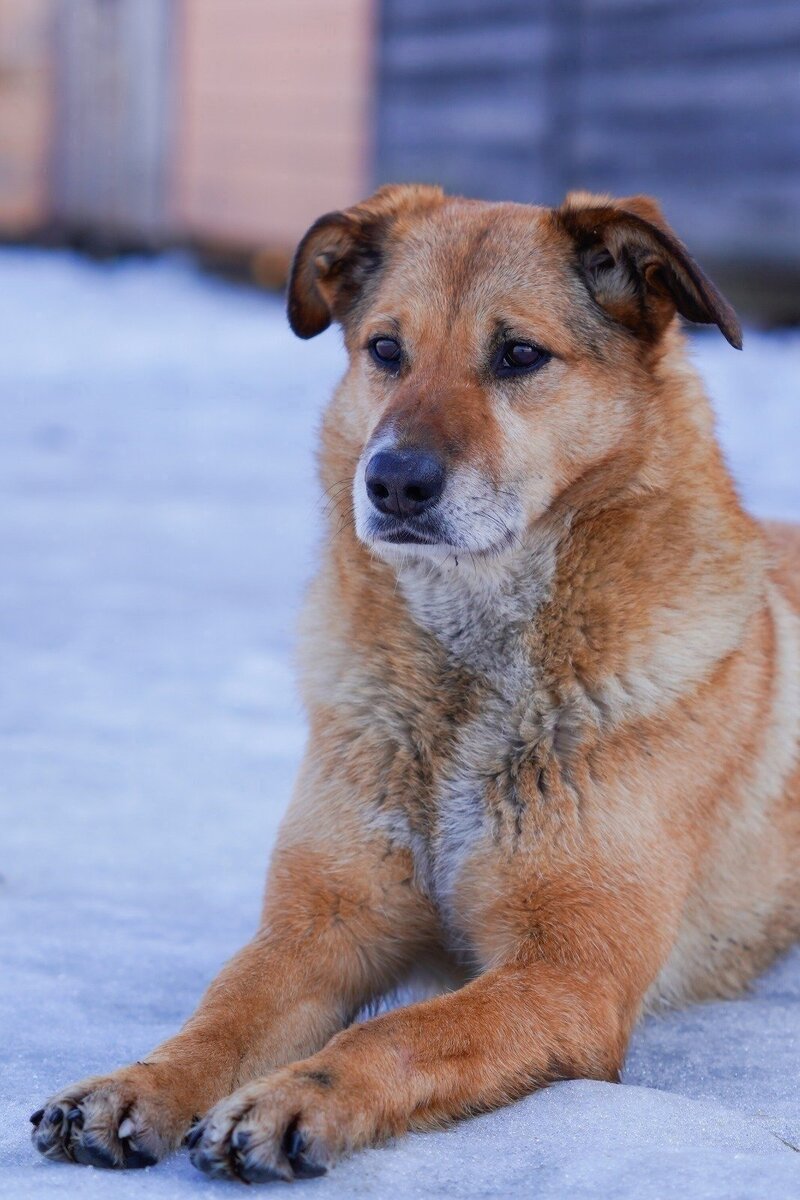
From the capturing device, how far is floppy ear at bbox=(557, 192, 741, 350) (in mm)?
3082

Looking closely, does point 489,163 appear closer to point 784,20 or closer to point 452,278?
point 784,20

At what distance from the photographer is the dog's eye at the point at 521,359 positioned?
3250 millimetres

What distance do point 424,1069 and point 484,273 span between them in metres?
1.66

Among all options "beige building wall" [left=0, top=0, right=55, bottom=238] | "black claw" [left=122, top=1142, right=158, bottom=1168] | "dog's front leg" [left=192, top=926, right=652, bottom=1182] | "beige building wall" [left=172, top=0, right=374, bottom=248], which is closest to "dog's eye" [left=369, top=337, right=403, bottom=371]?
"dog's front leg" [left=192, top=926, right=652, bottom=1182]

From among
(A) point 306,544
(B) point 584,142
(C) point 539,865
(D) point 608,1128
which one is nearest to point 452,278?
(C) point 539,865

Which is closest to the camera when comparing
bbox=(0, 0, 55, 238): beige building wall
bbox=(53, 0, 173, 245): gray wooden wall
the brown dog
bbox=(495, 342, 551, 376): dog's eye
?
the brown dog

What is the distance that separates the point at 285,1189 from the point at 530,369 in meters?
1.69

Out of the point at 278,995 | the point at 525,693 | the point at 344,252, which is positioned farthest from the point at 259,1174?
the point at 344,252

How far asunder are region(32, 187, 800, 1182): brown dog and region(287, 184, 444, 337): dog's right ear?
157 mm

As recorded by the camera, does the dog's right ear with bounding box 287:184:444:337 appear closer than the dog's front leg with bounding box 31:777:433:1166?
No

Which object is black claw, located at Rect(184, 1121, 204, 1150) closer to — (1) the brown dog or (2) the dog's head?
(1) the brown dog

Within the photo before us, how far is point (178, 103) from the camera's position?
1666 cm

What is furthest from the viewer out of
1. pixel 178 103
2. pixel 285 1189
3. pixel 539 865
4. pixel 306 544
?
pixel 178 103

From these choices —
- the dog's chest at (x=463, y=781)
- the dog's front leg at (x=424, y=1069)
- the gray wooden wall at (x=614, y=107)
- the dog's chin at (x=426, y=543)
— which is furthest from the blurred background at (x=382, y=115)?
the dog's front leg at (x=424, y=1069)
